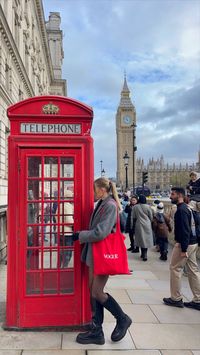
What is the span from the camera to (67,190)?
4.58 m

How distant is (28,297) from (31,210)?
3.55ft

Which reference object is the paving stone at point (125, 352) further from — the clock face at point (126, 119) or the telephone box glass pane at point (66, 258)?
the clock face at point (126, 119)

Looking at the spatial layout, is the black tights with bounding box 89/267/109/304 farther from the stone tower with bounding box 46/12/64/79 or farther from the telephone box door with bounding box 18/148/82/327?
the stone tower with bounding box 46/12/64/79

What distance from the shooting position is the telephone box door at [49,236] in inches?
176

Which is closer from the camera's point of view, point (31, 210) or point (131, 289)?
point (31, 210)

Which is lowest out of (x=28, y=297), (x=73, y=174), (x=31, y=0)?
(x=28, y=297)

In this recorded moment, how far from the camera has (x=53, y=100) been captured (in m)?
4.60

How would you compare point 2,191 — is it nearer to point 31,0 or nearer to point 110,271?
point 110,271

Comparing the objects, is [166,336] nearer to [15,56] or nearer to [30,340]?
[30,340]

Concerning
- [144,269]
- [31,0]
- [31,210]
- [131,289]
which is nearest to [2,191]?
[144,269]

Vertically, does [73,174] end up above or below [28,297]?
above

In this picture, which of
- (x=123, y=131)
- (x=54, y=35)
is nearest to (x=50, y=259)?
(x=54, y=35)

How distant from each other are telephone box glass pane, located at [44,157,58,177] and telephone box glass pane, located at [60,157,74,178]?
0.26 feet

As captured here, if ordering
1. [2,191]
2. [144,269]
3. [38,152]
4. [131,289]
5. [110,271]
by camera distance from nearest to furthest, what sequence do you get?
1. [110,271]
2. [38,152]
3. [131,289]
4. [144,269]
5. [2,191]
